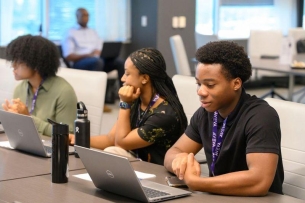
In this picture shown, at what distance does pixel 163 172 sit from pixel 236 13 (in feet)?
24.5

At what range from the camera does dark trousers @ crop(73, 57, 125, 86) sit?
7.35m

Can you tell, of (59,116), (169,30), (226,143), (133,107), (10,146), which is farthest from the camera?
(169,30)

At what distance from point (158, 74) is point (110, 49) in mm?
4695

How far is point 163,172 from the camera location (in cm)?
238

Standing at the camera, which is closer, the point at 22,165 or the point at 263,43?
the point at 22,165

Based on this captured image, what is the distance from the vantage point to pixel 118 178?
1965 mm

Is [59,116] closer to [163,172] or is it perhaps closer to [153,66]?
[153,66]

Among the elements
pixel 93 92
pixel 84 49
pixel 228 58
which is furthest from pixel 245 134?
pixel 84 49

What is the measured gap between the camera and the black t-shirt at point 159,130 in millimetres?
2812

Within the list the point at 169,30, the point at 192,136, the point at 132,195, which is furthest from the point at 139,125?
the point at 169,30

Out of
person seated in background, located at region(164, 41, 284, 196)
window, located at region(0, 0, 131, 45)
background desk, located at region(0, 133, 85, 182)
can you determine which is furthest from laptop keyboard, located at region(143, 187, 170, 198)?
window, located at region(0, 0, 131, 45)

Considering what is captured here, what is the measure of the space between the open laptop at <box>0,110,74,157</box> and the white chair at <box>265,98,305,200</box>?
0.94 metres

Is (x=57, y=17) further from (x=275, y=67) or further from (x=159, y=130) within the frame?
(x=159, y=130)

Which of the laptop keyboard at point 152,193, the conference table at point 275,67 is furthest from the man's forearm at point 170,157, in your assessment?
the conference table at point 275,67
